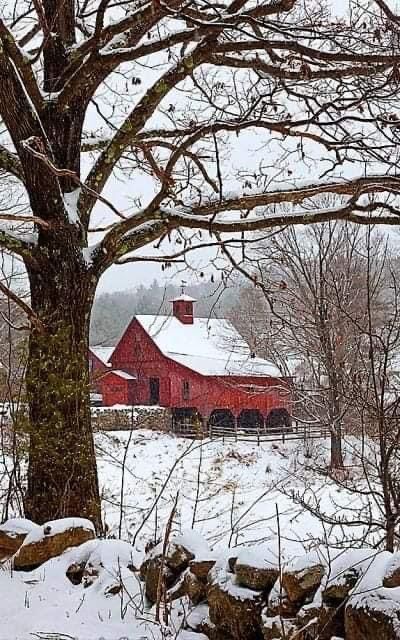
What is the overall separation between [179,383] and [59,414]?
56.7 ft

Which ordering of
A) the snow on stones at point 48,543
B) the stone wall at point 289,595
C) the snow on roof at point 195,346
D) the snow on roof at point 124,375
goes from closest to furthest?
the stone wall at point 289,595, the snow on stones at point 48,543, the snow on roof at point 195,346, the snow on roof at point 124,375

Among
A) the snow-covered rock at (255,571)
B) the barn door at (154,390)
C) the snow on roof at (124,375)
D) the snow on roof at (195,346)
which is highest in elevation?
the snow on roof at (195,346)

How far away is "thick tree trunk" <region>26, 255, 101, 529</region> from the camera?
5.07m

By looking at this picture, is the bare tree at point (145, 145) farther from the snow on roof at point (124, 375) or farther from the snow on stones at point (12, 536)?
the snow on roof at point (124, 375)

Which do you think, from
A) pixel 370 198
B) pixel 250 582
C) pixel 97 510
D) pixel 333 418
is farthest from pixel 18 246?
pixel 333 418

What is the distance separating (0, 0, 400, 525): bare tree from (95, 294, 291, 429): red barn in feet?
39.6

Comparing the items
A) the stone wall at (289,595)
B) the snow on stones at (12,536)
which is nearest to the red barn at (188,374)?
the snow on stones at (12,536)

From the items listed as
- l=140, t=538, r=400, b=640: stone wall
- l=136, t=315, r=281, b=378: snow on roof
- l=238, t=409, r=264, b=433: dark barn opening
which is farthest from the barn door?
l=140, t=538, r=400, b=640: stone wall

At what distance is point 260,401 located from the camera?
20.6 m

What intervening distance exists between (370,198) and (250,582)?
3.48 metres

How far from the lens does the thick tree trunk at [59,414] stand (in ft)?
16.6

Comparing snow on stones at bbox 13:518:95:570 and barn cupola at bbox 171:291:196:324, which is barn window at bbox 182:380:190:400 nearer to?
barn cupola at bbox 171:291:196:324

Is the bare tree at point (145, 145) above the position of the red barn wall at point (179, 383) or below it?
above

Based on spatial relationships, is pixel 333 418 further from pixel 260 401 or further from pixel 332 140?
pixel 260 401
